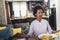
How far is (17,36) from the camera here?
1156mm

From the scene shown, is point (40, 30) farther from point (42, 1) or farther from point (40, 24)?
point (42, 1)

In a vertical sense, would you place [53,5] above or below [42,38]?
above

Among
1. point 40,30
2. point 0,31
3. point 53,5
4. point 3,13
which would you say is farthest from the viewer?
point 53,5

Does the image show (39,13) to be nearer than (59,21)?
Yes

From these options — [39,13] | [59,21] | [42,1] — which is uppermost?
[42,1]

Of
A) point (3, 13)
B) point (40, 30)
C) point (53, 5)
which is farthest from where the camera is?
point (53, 5)

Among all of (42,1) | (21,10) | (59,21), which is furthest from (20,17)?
(59,21)

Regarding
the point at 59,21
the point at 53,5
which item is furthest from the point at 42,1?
the point at 59,21

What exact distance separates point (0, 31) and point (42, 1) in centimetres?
282

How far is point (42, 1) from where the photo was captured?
12.2 ft

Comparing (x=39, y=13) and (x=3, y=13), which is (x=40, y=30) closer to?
(x=39, y=13)

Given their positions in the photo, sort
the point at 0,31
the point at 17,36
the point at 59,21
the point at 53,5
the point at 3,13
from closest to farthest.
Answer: the point at 0,31 < the point at 17,36 < the point at 3,13 < the point at 59,21 < the point at 53,5

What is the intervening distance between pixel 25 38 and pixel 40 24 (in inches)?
13.9

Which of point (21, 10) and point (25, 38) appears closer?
point (25, 38)
